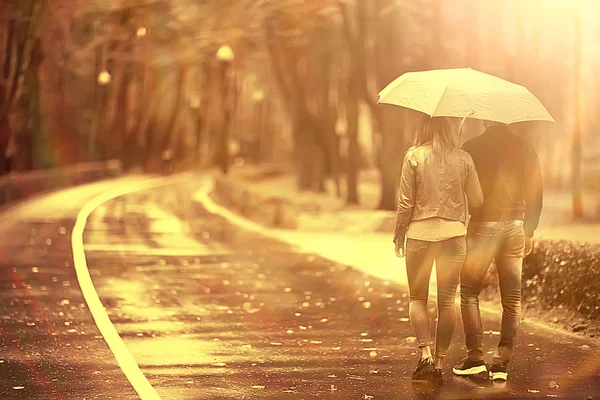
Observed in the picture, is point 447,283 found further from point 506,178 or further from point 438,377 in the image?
point 506,178

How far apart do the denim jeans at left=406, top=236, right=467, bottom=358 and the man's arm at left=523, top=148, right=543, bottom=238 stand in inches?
22.7

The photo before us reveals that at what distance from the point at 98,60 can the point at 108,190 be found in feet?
36.9

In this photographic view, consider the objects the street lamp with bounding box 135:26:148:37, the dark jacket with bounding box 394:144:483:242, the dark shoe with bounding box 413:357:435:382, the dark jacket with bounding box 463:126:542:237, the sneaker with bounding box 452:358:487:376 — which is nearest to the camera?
the dark jacket with bounding box 394:144:483:242

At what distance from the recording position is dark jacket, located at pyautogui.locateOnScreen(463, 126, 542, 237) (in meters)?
9.86

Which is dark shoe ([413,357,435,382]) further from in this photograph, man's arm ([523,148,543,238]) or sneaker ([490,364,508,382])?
man's arm ([523,148,543,238])

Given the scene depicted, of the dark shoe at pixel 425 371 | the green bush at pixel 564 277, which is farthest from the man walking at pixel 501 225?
the green bush at pixel 564 277

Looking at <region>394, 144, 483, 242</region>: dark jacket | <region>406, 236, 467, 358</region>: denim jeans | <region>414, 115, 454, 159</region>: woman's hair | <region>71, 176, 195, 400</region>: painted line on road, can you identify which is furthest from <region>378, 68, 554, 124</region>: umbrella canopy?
<region>71, 176, 195, 400</region>: painted line on road

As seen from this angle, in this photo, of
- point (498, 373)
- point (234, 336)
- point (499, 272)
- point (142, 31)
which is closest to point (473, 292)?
point (499, 272)

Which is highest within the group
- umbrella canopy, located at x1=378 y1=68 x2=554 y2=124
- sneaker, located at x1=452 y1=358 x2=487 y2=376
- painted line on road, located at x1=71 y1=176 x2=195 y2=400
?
umbrella canopy, located at x1=378 y1=68 x2=554 y2=124

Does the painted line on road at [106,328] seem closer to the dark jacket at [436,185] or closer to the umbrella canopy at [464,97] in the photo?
the dark jacket at [436,185]

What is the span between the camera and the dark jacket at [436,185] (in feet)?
31.5

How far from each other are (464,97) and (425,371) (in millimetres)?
1934

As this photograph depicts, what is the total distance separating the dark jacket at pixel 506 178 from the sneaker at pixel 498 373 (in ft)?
3.26

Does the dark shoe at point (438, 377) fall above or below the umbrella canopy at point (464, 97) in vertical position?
below
